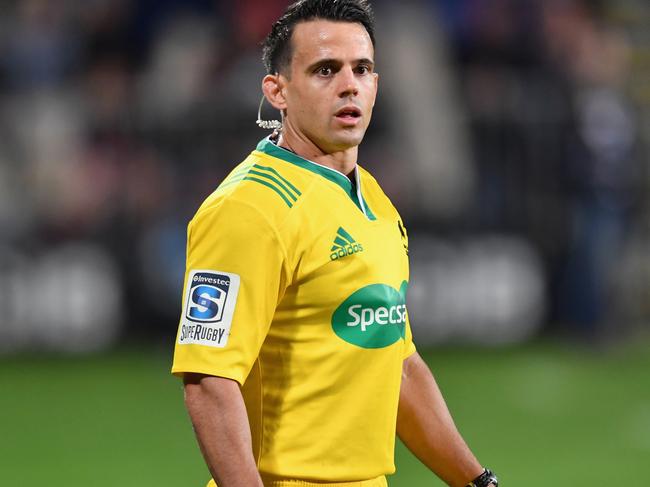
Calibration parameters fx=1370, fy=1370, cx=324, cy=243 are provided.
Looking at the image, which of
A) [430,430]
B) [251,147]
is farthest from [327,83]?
[251,147]

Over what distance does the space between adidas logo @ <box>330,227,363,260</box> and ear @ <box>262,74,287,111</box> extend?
1.39 ft

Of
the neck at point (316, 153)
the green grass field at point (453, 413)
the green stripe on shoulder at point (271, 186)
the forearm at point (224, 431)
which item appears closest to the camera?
the forearm at point (224, 431)

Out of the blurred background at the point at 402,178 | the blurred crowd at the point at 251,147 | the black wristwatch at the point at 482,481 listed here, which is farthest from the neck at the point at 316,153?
the blurred crowd at the point at 251,147

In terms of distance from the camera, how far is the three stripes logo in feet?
11.5

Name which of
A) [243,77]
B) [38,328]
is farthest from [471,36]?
[38,328]

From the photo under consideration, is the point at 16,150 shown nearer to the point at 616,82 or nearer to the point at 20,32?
the point at 20,32

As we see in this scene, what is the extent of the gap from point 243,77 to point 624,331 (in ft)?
14.7

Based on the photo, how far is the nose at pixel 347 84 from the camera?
361cm

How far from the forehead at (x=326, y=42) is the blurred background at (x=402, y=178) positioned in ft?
23.6

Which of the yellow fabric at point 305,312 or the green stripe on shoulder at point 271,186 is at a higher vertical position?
the green stripe on shoulder at point 271,186

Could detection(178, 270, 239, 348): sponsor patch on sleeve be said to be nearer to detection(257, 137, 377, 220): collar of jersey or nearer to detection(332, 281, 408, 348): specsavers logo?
detection(332, 281, 408, 348): specsavers logo

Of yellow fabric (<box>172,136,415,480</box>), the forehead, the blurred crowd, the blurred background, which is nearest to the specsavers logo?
yellow fabric (<box>172,136,415,480</box>)

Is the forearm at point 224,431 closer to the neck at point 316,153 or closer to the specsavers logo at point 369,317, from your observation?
the specsavers logo at point 369,317

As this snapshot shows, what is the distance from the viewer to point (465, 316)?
1251cm
